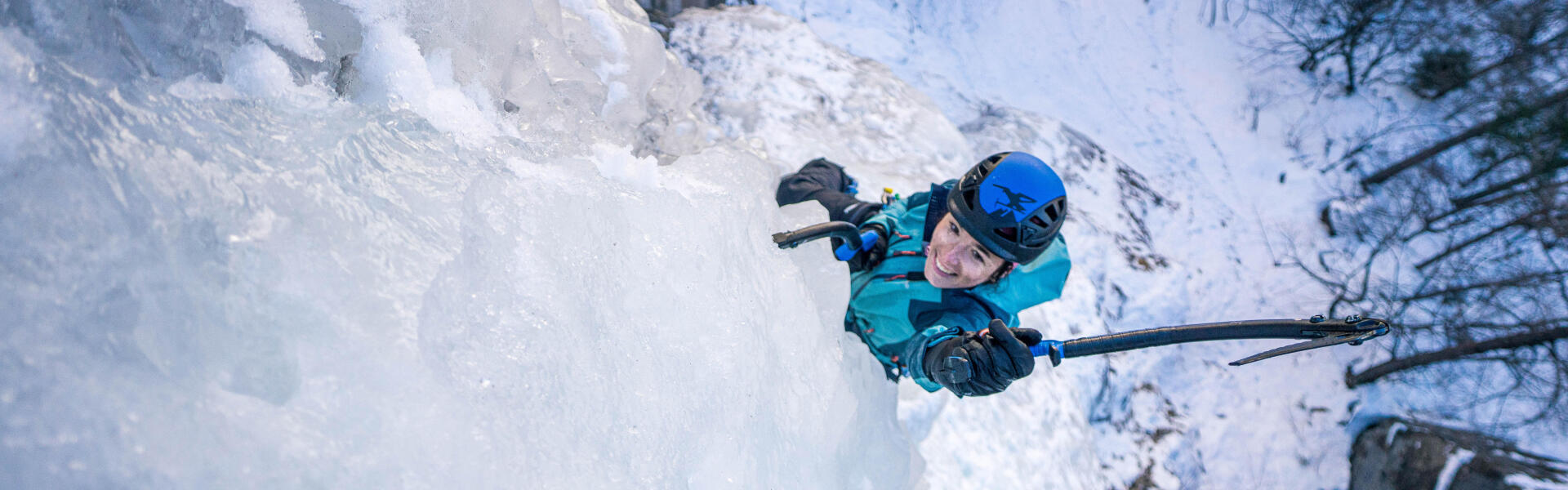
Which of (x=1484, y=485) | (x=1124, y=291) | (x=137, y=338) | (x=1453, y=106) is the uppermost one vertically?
(x=1453, y=106)

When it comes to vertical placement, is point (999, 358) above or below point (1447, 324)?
above

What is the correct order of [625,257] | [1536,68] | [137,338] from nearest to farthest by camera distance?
[137,338] < [625,257] < [1536,68]

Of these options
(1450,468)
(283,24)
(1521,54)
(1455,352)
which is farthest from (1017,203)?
(1521,54)

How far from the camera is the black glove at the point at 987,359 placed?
4.58 ft

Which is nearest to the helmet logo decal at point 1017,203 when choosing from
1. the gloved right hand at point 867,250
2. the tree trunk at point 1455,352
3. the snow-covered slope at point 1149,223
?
the gloved right hand at point 867,250

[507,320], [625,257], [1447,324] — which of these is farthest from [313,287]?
[1447,324]

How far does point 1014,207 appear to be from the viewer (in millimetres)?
1614

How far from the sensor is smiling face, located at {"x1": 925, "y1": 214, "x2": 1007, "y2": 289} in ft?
5.58

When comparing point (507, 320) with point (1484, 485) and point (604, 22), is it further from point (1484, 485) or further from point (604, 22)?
point (1484, 485)

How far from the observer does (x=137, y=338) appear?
0.88 meters

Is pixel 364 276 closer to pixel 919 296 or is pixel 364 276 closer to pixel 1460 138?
pixel 919 296

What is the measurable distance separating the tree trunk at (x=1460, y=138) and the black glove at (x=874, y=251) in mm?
8285

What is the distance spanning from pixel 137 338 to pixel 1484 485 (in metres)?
6.81

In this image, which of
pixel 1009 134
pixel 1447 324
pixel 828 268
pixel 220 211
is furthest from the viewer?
pixel 1447 324
